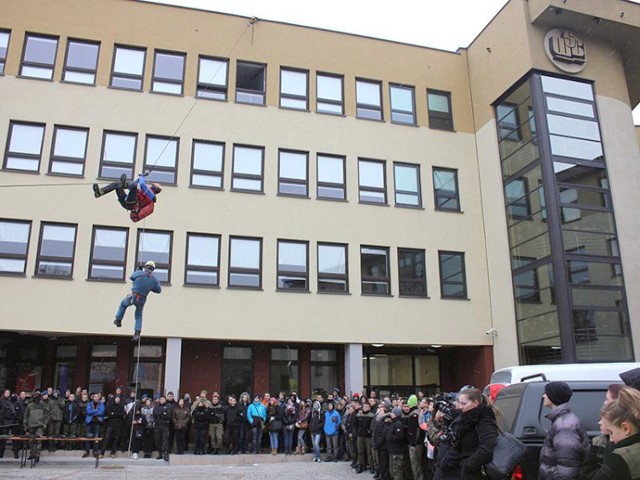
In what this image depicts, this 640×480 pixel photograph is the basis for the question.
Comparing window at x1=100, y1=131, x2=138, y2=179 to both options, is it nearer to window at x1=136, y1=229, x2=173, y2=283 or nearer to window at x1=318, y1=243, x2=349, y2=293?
window at x1=136, y1=229, x2=173, y2=283

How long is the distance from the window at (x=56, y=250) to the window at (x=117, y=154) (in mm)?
2208

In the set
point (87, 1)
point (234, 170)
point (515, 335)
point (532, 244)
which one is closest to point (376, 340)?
point (515, 335)

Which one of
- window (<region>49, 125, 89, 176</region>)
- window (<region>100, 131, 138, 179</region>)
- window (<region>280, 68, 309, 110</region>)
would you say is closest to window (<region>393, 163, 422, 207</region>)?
window (<region>280, 68, 309, 110</region>)

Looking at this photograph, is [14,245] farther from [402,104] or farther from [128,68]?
[402,104]

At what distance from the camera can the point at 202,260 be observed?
1978 cm

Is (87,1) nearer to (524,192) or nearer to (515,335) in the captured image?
(524,192)

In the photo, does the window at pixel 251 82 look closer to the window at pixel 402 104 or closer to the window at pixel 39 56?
the window at pixel 402 104

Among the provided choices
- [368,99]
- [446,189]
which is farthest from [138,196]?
[446,189]

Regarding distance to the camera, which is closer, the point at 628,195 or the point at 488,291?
the point at 628,195

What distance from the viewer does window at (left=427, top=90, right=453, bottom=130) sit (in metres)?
23.9

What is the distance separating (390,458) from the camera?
40.0 feet

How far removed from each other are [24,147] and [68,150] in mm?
1327

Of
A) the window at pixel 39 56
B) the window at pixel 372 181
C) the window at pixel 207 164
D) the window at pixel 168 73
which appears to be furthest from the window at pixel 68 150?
the window at pixel 372 181

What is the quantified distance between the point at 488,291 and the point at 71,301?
14.3 m
